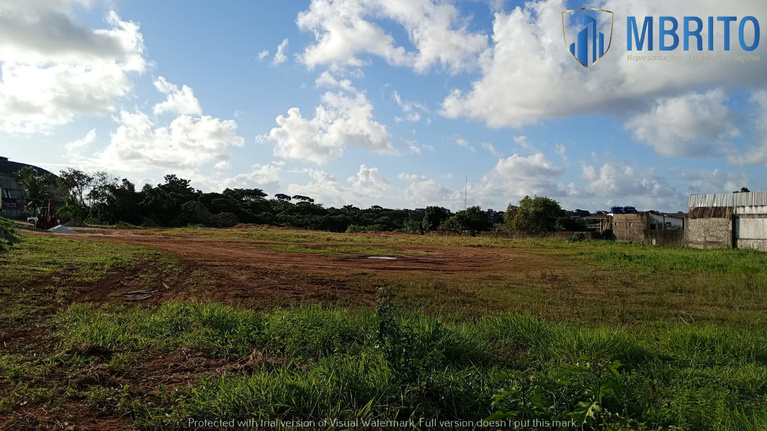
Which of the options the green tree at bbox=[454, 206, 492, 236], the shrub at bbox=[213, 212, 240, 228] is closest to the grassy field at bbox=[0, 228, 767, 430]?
the green tree at bbox=[454, 206, 492, 236]

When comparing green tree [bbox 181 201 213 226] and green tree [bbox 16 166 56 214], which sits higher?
green tree [bbox 16 166 56 214]

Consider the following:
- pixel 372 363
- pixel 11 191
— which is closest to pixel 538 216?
pixel 372 363

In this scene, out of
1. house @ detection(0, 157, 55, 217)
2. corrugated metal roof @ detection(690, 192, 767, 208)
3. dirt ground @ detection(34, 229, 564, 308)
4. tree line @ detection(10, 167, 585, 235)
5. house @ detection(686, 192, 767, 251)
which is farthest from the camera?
house @ detection(0, 157, 55, 217)

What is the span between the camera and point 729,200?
1027 inches

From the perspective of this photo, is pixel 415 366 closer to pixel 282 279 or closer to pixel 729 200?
pixel 282 279

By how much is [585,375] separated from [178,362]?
3.61m

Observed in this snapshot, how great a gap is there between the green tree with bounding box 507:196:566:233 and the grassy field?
44.3 m

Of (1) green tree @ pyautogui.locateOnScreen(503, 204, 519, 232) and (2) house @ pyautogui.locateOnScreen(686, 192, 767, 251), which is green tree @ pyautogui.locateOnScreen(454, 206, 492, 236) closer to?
(1) green tree @ pyautogui.locateOnScreen(503, 204, 519, 232)

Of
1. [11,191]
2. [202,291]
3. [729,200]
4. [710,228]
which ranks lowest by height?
[202,291]

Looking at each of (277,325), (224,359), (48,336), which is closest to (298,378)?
(224,359)

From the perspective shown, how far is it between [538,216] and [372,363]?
168 ft

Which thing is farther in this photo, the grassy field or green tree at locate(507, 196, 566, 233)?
green tree at locate(507, 196, 566, 233)

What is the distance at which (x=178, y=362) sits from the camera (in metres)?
4.29

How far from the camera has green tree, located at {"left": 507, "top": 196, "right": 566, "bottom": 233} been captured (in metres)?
51.7
